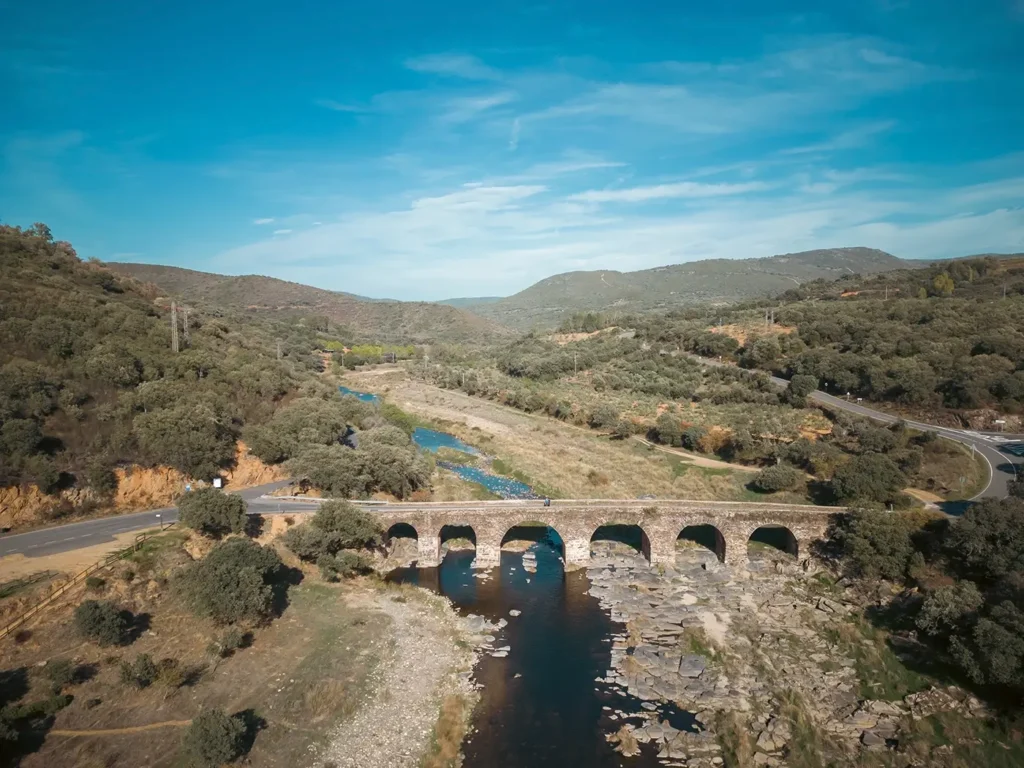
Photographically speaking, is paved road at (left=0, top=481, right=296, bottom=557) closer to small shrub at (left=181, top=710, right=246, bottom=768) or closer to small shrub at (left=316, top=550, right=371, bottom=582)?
small shrub at (left=316, top=550, right=371, bottom=582)

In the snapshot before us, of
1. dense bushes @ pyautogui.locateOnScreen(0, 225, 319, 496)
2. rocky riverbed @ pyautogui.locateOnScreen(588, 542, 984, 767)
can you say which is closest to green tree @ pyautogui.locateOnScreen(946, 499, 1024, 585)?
rocky riverbed @ pyautogui.locateOnScreen(588, 542, 984, 767)

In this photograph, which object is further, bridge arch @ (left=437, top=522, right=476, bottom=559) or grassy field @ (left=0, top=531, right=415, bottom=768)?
bridge arch @ (left=437, top=522, right=476, bottom=559)

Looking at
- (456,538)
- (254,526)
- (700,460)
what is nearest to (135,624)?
(254,526)

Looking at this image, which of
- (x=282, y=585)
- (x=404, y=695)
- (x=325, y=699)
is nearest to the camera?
(x=325, y=699)

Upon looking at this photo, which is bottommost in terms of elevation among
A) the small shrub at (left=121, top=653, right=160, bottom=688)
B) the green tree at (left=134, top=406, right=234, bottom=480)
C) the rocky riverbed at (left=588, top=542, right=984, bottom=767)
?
the rocky riverbed at (left=588, top=542, right=984, bottom=767)

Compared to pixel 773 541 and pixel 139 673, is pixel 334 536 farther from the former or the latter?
pixel 773 541

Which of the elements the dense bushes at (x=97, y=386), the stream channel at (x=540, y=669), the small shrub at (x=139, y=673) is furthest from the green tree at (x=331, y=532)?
the small shrub at (x=139, y=673)

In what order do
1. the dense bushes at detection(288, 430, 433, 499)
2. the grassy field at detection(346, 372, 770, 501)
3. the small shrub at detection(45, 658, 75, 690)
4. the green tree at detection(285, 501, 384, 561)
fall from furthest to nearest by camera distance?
1. the grassy field at detection(346, 372, 770, 501)
2. the dense bushes at detection(288, 430, 433, 499)
3. the green tree at detection(285, 501, 384, 561)
4. the small shrub at detection(45, 658, 75, 690)
